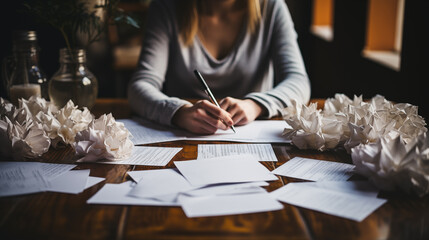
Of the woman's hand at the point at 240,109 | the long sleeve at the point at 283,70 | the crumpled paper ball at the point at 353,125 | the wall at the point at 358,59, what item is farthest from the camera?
the wall at the point at 358,59

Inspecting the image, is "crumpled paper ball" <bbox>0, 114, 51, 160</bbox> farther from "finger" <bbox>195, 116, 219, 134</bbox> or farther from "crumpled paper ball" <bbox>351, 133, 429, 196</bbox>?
"crumpled paper ball" <bbox>351, 133, 429, 196</bbox>

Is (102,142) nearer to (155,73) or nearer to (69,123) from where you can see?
(69,123)

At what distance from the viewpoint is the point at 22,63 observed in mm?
1308

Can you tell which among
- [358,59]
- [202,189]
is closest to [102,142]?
[202,189]

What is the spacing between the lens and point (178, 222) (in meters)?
0.67

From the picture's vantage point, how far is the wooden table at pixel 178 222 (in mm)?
632

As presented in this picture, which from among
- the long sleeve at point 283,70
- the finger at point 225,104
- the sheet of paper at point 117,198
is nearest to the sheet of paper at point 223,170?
the sheet of paper at point 117,198

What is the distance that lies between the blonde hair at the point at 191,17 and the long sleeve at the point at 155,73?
0.16ft

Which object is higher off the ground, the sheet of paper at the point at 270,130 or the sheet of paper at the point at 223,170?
the sheet of paper at the point at 223,170

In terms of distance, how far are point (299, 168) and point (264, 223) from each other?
275 mm

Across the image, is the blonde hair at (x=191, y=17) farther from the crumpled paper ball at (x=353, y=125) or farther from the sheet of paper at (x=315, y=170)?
the sheet of paper at (x=315, y=170)

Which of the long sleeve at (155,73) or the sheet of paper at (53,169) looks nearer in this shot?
the sheet of paper at (53,169)

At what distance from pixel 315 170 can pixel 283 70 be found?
0.80m

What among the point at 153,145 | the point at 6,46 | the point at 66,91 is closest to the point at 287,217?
the point at 153,145
